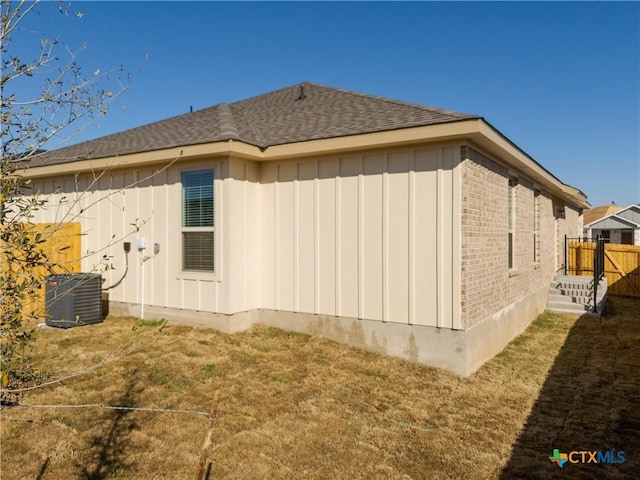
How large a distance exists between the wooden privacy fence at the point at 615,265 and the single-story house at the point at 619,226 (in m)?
21.3

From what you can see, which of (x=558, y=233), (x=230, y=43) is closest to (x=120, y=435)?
(x=230, y=43)

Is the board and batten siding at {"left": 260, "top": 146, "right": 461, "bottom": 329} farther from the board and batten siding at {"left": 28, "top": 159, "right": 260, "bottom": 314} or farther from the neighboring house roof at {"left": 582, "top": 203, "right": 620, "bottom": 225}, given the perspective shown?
the neighboring house roof at {"left": 582, "top": 203, "right": 620, "bottom": 225}

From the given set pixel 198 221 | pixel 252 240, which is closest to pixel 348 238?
pixel 252 240

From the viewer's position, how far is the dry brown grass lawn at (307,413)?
13.0 ft

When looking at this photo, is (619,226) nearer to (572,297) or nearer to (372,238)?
(572,297)

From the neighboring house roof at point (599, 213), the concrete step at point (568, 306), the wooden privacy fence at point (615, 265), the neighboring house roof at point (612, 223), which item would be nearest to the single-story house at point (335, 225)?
the concrete step at point (568, 306)

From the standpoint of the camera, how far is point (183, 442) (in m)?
4.25

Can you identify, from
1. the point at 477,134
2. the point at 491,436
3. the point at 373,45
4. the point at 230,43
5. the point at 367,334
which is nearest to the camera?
the point at 491,436

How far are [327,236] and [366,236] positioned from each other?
823 mm

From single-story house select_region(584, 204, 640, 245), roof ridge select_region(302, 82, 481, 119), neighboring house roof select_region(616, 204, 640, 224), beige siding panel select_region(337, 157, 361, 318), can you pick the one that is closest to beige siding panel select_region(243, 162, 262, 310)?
beige siding panel select_region(337, 157, 361, 318)

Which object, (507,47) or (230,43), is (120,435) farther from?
(507,47)

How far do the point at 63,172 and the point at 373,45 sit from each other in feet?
34.1

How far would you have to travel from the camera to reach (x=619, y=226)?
36.0 m

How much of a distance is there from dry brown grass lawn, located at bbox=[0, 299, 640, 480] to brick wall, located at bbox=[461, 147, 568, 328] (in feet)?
4.27
